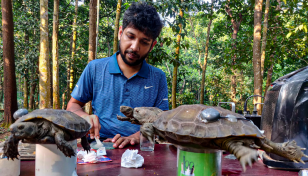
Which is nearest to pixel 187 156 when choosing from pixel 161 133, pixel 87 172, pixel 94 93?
pixel 161 133

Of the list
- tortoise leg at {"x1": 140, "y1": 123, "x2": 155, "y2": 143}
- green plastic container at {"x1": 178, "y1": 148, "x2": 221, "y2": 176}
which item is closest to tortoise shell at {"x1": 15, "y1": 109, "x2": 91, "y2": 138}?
tortoise leg at {"x1": 140, "y1": 123, "x2": 155, "y2": 143}

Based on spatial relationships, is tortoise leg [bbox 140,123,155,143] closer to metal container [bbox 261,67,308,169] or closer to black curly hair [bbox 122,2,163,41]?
metal container [bbox 261,67,308,169]

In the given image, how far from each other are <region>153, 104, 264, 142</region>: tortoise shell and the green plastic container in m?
0.10

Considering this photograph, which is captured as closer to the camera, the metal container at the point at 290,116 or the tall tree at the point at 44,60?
the metal container at the point at 290,116

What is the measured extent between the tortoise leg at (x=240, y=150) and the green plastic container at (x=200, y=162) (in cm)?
8

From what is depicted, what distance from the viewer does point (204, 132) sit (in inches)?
29.3

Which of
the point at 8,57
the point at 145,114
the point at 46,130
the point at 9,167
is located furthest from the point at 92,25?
the point at 46,130

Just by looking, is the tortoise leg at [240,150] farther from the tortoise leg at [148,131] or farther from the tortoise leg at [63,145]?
the tortoise leg at [63,145]

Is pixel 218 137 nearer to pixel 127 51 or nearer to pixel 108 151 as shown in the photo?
pixel 108 151

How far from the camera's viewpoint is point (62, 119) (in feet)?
2.70

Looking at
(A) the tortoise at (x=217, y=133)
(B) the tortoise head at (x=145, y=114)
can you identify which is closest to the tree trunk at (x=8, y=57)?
(B) the tortoise head at (x=145, y=114)

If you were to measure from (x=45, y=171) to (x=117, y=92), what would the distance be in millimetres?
1289

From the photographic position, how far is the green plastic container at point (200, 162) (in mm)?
820

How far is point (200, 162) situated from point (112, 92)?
1.43m
